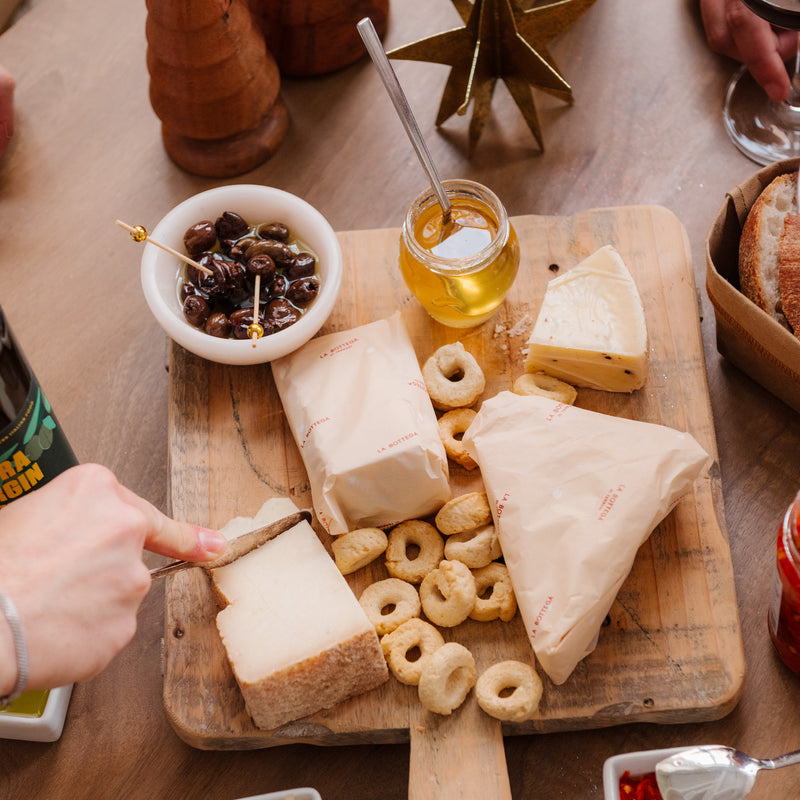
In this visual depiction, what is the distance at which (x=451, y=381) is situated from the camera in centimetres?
155

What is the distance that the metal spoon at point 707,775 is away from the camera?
3.91 ft

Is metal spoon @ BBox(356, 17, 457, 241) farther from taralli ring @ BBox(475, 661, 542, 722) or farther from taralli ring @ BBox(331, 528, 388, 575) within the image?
taralli ring @ BBox(475, 661, 542, 722)

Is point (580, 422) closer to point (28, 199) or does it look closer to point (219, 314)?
point (219, 314)

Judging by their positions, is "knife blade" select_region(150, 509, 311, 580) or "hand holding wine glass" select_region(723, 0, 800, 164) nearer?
"knife blade" select_region(150, 509, 311, 580)

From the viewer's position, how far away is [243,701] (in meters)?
1.35

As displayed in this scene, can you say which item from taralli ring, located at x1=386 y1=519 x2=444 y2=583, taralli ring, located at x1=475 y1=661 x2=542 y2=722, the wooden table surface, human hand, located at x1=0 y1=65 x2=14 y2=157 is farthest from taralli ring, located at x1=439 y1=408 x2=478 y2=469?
human hand, located at x1=0 y1=65 x2=14 y2=157

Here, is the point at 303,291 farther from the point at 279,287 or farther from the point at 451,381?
the point at 451,381

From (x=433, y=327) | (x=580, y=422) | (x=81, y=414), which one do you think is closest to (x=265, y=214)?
(x=433, y=327)

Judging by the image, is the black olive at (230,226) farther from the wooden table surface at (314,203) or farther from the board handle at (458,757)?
the board handle at (458,757)

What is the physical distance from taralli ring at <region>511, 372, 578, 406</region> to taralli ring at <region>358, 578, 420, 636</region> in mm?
368

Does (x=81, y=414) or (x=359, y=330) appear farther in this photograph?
(x=81, y=414)

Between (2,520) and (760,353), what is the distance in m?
1.12

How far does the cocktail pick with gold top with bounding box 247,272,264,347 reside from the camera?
1471mm

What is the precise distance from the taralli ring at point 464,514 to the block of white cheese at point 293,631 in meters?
0.18
